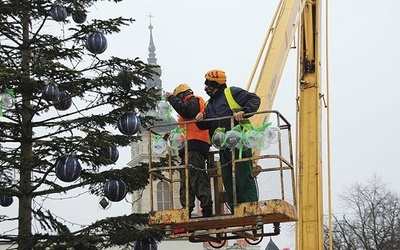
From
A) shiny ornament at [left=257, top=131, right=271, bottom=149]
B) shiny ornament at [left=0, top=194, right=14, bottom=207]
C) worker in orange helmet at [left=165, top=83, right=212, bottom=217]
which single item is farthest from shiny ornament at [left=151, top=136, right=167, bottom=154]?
shiny ornament at [left=0, top=194, right=14, bottom=207]

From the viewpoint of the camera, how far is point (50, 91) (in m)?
13.6

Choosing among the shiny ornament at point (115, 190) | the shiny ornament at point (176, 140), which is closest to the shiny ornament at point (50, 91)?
the shiny ornament at point (115, 190)

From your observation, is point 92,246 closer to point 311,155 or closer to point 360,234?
point 311,155

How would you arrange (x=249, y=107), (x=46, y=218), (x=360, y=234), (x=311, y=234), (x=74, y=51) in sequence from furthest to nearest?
1. (x=360, y=234)
2. (x=74, y=51)
3. (x=46, y=218)
4. (x=311, y=234)
5. (x=249, y=107)

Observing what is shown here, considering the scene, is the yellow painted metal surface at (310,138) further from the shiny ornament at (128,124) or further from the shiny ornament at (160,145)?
the shiny ornament at (160,145)

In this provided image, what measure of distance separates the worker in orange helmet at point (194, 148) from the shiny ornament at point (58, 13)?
4.93 metres

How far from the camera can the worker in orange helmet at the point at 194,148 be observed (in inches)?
400

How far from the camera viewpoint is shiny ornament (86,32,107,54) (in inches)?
576

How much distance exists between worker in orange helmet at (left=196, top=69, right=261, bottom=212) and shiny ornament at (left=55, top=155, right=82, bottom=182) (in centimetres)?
397

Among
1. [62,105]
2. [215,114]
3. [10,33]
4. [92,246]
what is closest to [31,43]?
[10,33]

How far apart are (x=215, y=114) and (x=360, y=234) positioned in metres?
40.8

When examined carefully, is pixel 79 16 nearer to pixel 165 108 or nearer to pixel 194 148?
pixel 165 108

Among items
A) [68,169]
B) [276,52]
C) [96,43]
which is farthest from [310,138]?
[68,169]

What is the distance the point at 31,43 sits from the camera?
15.7 metres
